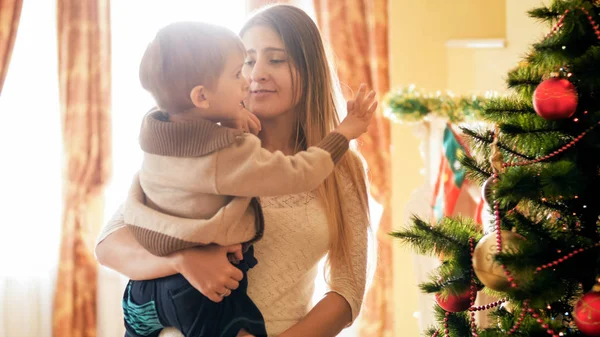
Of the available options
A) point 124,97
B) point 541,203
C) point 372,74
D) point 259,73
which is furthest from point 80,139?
point 541,203

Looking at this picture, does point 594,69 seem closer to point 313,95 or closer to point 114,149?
point 313,95

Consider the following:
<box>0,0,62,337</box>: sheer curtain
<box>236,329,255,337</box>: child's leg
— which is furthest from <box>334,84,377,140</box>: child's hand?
<box>0,0,62,337</box>: sheer curtain

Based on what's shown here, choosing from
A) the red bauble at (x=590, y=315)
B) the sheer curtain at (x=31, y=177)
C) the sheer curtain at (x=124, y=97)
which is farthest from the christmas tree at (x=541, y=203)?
the sheer curtain at (x=31, y=177)

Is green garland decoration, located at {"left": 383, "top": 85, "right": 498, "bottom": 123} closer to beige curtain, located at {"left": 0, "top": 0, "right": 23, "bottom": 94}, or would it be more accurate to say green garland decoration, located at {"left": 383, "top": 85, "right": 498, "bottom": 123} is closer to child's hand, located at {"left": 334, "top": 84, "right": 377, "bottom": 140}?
child's hand, located at {"left": 334, "top": 84, "right": 377, "bottom": 140}

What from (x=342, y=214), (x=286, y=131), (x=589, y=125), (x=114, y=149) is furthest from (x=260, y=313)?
(x=114, y=149)

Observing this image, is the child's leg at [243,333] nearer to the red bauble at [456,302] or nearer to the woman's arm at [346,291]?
the woman's arm at [346,291]

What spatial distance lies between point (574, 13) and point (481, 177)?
35 centimetres

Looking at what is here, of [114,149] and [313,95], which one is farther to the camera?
[114,149]

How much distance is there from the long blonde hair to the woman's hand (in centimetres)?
32

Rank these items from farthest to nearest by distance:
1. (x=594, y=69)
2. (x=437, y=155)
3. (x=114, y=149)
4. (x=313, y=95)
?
(x=114, y=149) → (x=437, y=155) → (x=313, y=95) → (x=594, y=69)

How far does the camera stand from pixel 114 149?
11.5 feet

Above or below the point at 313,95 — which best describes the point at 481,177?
below

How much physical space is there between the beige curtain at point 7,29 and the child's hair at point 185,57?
2.21 m

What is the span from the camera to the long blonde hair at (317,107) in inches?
64.5
